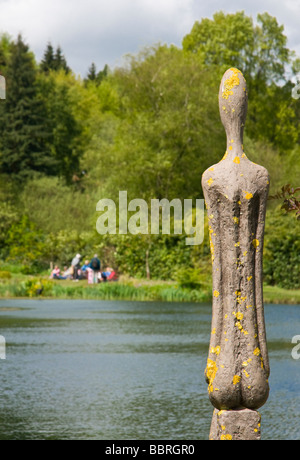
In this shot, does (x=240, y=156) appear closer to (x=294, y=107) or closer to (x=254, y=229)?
(x=254, y=229)

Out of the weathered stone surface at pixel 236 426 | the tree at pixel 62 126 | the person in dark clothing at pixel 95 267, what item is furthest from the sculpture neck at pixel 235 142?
the tree at pixel 62 126

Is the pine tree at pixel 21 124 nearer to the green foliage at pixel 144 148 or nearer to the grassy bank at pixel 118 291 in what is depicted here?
the green foliage at pixel 144 148

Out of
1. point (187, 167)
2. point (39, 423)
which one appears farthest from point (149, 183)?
point (39, 423)

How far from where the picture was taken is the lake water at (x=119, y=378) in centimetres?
933

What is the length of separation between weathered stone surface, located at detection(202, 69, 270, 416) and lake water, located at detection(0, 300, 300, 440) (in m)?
4.23

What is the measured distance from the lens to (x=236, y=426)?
15.1 feet

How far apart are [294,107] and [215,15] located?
25.8ft

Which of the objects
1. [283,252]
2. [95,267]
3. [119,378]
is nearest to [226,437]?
[119,378]

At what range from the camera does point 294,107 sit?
55.8 m

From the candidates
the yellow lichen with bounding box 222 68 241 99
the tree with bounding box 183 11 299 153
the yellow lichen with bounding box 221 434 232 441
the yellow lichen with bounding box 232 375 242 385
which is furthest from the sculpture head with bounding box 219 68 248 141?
the tree with bounding box 183 11 299 153

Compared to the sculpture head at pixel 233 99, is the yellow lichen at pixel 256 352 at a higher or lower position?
lower

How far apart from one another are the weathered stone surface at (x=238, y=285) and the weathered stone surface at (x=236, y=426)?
0.18 ft

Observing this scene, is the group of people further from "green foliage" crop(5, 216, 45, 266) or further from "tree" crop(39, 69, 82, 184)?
"tree" crop(39, 69, 82, 184)
